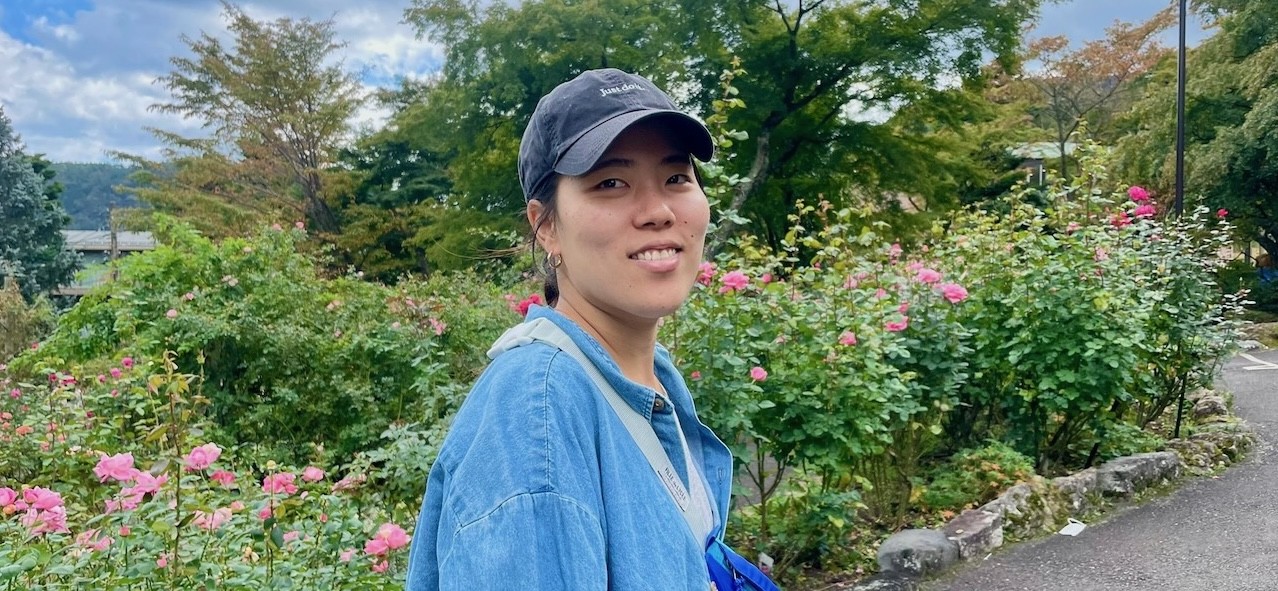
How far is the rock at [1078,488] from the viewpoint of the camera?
15.6 ft

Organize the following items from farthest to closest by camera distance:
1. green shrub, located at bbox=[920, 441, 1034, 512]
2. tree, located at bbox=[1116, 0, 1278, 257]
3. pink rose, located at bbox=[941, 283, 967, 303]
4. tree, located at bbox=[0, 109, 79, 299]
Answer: tree, located at bbox=[0, 109, 79, 299], tree, located at bbox=[1116, 0, 1278, 257], green shrub, located at bbox=[920, 441, 1034, 512], pink rose, located at bbox=[941, 283, 967, 303]

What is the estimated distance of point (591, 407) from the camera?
0.88m

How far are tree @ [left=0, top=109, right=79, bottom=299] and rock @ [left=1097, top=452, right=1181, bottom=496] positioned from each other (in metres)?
33.3

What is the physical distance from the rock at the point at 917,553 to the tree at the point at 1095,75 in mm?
22607

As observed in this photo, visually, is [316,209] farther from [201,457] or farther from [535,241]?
[535,241]

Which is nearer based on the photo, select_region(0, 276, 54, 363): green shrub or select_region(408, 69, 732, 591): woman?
select_region(408, 69, 732, 591): woman


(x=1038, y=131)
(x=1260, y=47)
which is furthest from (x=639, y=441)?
(x=1038, y=131)

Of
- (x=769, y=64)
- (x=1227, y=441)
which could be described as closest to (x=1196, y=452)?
(x=1227, y=441)

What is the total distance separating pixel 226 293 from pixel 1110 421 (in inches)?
241

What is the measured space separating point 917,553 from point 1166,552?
4.76 feet

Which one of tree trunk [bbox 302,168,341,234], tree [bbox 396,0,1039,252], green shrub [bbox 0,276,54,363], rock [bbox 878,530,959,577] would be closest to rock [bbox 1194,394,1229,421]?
rock [bbox 878,530,959,577]

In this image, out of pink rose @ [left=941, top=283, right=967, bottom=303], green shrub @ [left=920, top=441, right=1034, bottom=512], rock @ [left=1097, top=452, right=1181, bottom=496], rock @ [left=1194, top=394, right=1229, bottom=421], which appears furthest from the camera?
rock @ [left=1194, top=394, right=1229, bottom=421]

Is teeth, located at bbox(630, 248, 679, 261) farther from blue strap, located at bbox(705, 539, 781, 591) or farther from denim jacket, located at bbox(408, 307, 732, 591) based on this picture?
blue strap, located at bbox(705, 539, 781, 591)

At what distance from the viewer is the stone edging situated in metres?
3.81
